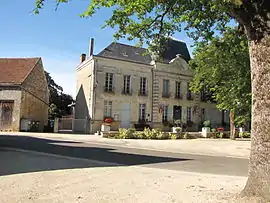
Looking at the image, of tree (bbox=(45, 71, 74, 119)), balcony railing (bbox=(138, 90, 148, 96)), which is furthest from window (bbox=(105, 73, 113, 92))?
tree (bbox=(45, 71, 74, 119))

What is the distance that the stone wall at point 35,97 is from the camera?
95.6 ft

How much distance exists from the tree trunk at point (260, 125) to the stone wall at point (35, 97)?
85.8 ft

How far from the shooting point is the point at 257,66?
205 inches

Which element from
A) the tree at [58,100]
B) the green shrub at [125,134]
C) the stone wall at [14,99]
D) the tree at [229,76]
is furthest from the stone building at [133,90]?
the tree at [58,100]

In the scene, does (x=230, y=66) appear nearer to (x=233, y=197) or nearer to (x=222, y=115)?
(x=233, y=197)

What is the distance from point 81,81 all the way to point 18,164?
2497 cm

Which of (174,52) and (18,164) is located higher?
(174,52)

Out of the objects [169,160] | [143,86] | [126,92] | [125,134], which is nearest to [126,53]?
[143,86]

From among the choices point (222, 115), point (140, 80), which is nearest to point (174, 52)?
point (140, 80)

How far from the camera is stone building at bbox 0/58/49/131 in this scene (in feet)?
92.1

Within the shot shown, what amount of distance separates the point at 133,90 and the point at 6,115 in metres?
12.2

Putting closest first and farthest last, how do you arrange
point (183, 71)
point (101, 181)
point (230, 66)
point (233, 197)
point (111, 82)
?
1. point (233, 197)
2. point (101, 181)
3. point (230, 66)
4. point (111, 82)
5. point (183, 71)

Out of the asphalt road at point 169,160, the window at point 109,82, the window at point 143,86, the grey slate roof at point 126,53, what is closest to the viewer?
the asphalt road at point 169,160

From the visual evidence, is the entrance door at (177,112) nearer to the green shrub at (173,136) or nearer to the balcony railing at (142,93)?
the balcony railing at (142,93)
